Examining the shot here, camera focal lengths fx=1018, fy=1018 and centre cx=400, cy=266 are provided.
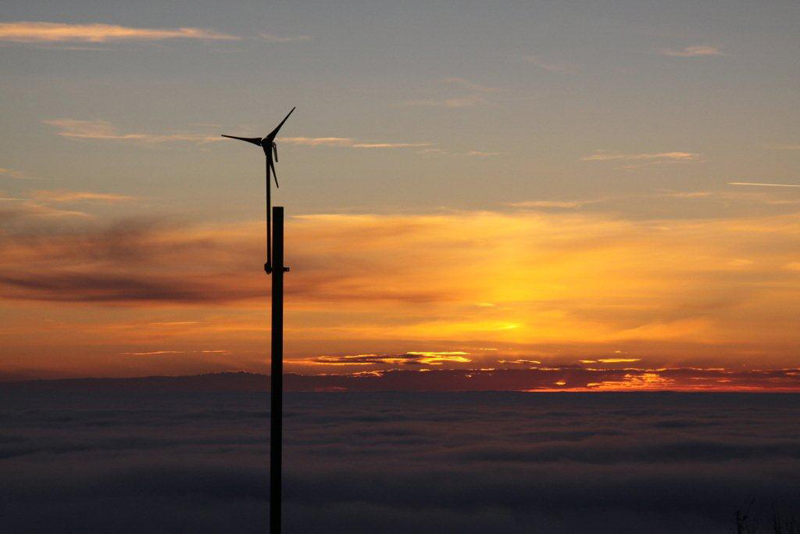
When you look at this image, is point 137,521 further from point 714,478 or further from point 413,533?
point 714,478

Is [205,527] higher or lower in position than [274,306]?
lower

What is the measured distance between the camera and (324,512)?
14138 cm

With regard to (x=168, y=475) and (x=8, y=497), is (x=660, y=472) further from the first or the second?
(x=8, y=497)

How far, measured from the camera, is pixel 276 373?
1786cm

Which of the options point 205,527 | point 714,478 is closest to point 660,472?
point 714,478

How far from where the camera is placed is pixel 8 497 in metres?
156

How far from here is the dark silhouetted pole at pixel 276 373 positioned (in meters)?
17.5

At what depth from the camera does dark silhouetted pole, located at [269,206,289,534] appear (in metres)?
17.5

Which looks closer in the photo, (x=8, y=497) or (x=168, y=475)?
(x=8, y=497)

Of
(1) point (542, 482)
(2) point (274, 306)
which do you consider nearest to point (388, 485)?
(1) point (542, 482)

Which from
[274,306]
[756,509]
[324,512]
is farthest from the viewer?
[324,512]

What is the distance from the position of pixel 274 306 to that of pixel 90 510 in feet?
Answer: 444

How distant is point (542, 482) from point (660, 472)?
2811cm

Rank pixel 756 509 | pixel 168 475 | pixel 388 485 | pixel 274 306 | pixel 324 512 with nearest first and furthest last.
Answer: pixel 274 306
pixel 756 509
pixel 324 512
pixel 388 485
pixel 168 475
